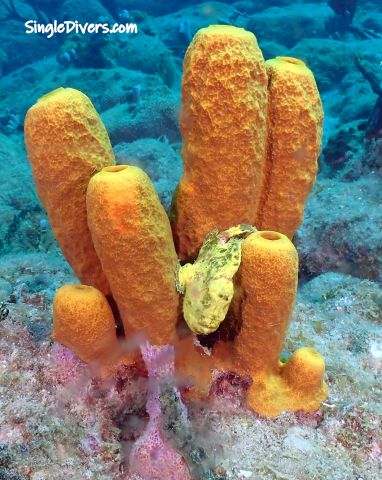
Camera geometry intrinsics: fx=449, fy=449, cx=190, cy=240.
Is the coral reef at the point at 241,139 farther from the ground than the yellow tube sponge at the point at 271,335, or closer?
Result: farther from the ground

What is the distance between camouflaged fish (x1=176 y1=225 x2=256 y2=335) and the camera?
1632 mm

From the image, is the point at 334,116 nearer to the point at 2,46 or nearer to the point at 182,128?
the point at 182,128

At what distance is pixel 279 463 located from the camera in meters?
1.76

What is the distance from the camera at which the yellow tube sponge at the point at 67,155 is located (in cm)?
165

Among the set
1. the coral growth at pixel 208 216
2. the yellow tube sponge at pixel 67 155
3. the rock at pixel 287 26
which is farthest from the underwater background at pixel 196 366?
the rock at pixel 287 26

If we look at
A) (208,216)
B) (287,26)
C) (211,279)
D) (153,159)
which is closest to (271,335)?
(211,279)

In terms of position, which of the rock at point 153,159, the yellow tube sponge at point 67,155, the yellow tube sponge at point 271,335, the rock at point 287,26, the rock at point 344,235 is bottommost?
the rock at point 287,26

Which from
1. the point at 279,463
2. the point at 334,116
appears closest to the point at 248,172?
the point at 279,463

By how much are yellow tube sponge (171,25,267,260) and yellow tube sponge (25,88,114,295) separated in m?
0.37

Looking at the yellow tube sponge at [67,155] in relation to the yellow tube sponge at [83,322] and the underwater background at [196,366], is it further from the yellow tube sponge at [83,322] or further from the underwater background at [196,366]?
the underwater background at [196,366]

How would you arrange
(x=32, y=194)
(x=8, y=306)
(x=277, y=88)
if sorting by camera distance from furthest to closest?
(x=32, y=194), (x=8, y=306), (x=277, y=88)

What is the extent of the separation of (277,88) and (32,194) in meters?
4.81

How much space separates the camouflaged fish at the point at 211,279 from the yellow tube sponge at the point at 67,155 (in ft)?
1.52

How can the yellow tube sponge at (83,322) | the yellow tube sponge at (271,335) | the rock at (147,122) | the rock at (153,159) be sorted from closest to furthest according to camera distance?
1. the yellow tube sponge at (271,335)
2. the yellow tube sponge at (83,322)
3. the rock at (153,159)
4. the rock at (147,122)
